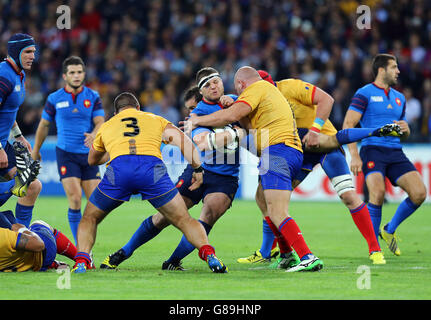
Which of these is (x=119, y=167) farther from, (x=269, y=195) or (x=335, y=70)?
(x=335, y=70)

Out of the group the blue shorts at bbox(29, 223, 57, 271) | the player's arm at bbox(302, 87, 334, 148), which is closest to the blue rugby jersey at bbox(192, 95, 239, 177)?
the player's arm at bbox(302, 87, 334, 148)

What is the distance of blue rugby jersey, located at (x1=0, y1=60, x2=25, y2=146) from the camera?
8.73 m

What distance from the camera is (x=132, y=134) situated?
7.82 metres

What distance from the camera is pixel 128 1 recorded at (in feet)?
82.6

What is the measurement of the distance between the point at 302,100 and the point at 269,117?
3.70ft

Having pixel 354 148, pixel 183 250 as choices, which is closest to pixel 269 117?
pixel 183 250

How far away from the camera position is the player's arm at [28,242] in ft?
25.0

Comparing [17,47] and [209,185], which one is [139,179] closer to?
[209,185]

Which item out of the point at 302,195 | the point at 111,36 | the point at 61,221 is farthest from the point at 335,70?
the point at 61,221

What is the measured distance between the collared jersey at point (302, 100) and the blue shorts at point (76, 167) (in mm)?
3243

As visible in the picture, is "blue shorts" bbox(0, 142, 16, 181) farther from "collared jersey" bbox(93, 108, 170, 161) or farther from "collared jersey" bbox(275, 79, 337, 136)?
"collared jersey" bbox(275, 79, 337, 136)

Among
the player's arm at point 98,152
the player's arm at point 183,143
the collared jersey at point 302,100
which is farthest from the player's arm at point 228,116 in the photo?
the collared jersey at point 302,100

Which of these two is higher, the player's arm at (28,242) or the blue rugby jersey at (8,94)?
the blue rugby jersey at (8,94)

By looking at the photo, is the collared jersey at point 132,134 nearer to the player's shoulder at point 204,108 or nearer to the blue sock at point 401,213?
the player's shoulder at point 204,108
